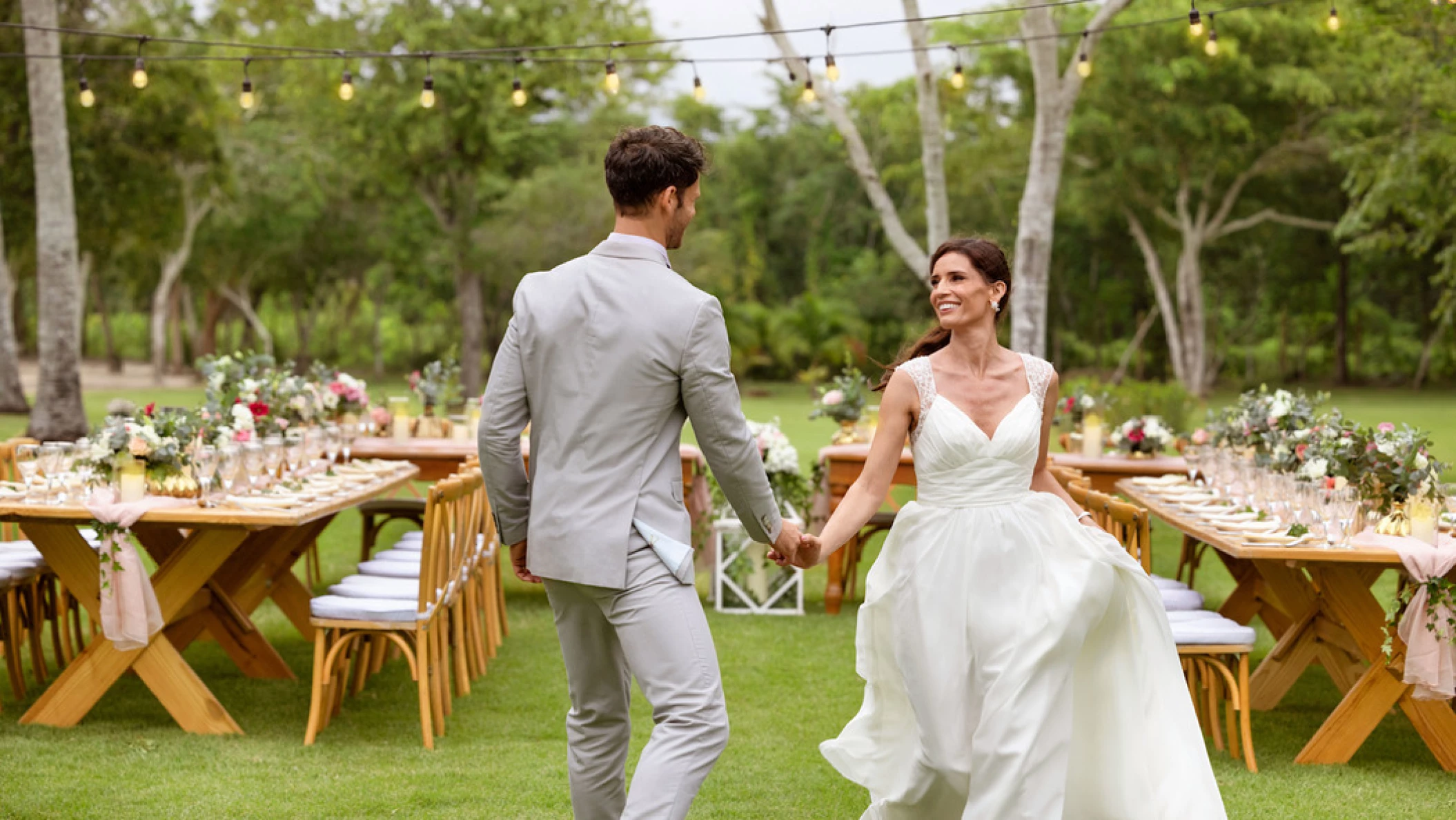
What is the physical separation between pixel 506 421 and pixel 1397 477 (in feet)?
11.9

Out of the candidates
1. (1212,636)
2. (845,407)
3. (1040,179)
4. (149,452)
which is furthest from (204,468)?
(1040,179)

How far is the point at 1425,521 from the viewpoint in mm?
5328

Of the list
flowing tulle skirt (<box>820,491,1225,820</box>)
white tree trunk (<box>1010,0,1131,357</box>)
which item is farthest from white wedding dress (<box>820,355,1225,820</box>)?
white tree trunk (<box>1010,0,1131,357</box>)

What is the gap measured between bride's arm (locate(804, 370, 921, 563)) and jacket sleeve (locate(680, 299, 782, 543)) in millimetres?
663

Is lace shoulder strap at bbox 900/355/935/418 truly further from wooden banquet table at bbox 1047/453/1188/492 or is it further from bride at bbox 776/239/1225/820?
wooden banquet table at bbox 1047/453/1188/492

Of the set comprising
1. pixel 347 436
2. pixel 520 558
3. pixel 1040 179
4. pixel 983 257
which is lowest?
pixel 347 436

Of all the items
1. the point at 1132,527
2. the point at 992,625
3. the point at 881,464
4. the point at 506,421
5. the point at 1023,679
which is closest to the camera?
the point at 506,421

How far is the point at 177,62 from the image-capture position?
2025cm

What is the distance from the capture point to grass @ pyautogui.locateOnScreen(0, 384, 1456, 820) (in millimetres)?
4848

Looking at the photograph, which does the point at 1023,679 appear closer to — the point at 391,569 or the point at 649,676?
the point at 649,676

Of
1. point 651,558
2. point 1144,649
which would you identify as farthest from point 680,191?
point 1144,649

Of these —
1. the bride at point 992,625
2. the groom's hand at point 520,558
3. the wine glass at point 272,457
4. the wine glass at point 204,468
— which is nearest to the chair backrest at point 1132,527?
the bride at point 992,625

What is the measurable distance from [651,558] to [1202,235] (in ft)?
89.6

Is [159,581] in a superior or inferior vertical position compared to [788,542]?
inferior
